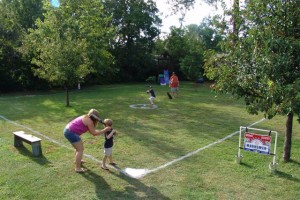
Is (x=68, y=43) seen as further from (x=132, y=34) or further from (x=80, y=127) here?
(x=132, y=34)

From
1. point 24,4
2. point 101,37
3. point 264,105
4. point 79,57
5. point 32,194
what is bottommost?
point 32,194

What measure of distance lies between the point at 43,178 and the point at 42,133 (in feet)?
13.8

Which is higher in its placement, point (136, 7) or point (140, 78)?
point (136, 7)

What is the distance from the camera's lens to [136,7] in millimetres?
33938

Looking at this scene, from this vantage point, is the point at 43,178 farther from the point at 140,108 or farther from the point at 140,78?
the point at 140,78

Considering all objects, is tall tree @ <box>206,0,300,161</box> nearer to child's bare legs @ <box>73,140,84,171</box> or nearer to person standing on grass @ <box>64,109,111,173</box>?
person standing on grass @ <box>64,109,111,173</box>

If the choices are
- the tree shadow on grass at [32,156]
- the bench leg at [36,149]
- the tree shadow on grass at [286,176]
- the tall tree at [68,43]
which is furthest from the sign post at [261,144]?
the tall tree at [68,43]

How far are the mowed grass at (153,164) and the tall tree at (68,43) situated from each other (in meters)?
3.13

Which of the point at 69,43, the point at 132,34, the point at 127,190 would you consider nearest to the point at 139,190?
the point at 127,190

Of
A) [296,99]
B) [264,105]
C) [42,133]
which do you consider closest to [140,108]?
[42,133]

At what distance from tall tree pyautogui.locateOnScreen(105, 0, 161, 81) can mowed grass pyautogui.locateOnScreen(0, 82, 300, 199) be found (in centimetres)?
2122

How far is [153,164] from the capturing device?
779 cm

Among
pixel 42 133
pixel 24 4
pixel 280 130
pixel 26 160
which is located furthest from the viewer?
pixel 24 4

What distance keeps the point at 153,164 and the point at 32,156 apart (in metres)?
3.27
